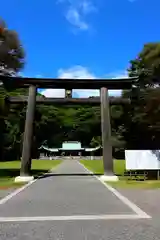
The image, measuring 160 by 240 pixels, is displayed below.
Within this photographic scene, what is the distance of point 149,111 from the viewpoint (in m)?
29.4

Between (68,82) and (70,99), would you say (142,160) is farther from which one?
(68,82)

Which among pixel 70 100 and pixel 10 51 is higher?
pixel 10 51

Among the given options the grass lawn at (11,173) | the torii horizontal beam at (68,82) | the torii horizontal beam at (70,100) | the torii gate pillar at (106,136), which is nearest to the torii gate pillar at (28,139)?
the torii horizontal beam at (68,82)

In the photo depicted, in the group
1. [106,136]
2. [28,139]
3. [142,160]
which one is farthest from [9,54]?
[142,160]

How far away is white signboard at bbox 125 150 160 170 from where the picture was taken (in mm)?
27641

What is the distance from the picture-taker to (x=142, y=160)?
27844 mm

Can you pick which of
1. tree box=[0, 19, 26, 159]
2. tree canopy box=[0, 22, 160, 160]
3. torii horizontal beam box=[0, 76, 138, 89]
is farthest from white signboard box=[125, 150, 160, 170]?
tree box=[0, 19, 26, 159]

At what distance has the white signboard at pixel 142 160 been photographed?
27.6 m

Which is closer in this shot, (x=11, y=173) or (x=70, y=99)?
(x=70, y=99)
